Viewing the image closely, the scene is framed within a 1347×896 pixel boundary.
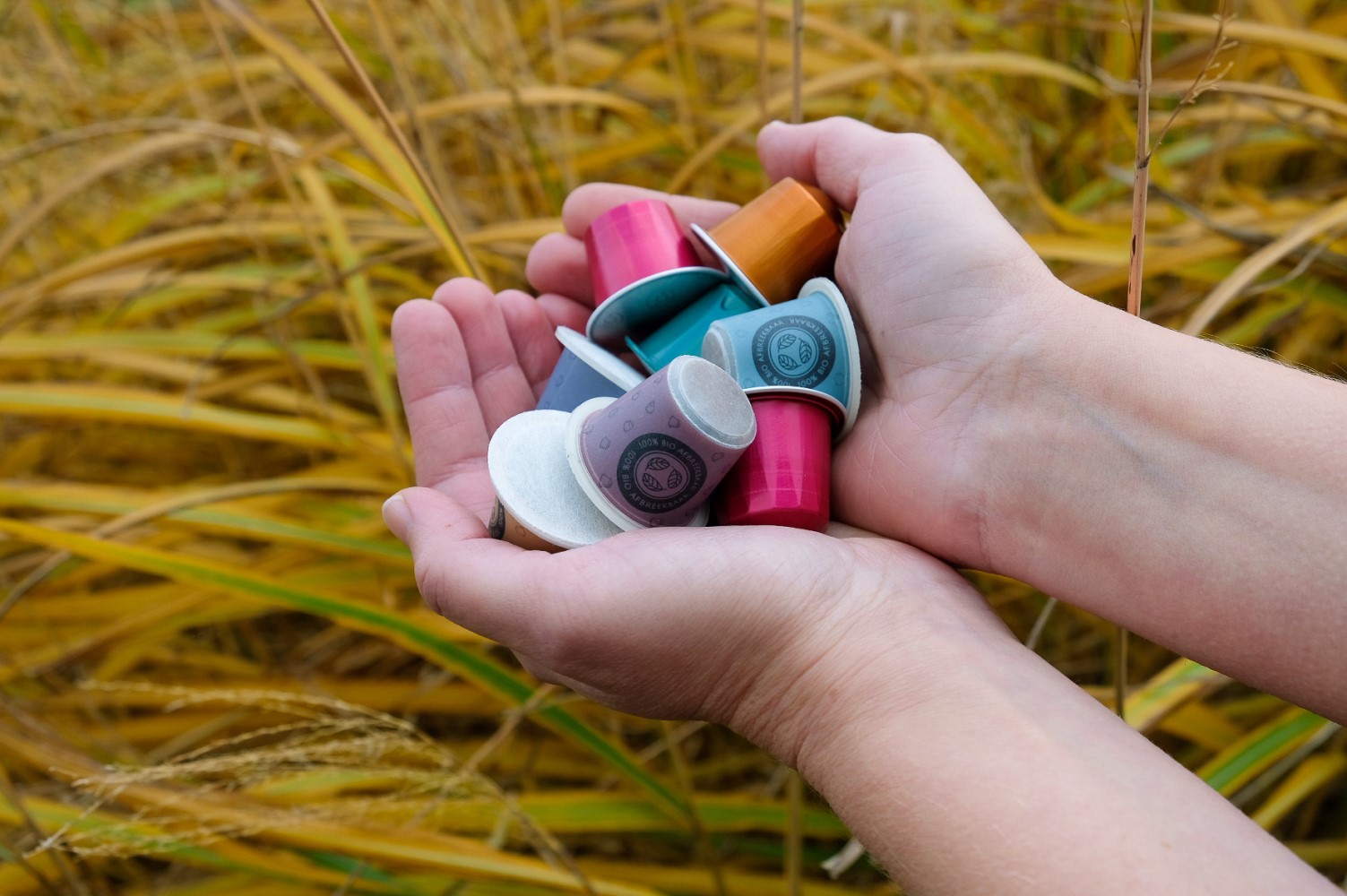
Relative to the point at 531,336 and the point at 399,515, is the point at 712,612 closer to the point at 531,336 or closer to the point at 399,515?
the point at 399,515

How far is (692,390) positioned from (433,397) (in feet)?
1.27

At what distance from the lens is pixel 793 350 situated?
1060mm

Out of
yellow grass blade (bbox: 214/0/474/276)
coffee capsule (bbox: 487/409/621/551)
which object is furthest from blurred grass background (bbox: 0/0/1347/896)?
coffee capsule (bbox: 487/409/621/551)

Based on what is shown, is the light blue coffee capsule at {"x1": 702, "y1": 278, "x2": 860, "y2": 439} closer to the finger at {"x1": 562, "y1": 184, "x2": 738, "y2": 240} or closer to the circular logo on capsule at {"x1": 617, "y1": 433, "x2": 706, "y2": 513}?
the circular logo on capsule at {"x1": 617, "y1": 433, "x2": 706, "y2": 513}

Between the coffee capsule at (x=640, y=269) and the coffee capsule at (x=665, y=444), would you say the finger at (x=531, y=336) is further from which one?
the coffee capsule at (x=665, y=444)

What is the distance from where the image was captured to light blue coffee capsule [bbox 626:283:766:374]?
3.89 ft

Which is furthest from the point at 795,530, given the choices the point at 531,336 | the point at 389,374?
the point at 389,374

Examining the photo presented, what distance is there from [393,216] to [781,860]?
1.21 m

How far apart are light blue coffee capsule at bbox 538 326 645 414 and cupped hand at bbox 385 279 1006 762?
0.79ft

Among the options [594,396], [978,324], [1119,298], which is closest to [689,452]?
[594,396]

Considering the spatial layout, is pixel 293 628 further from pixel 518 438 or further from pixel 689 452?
pixel 689 452

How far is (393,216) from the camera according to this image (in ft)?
5.42

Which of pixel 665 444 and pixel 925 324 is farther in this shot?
pixel 925 324

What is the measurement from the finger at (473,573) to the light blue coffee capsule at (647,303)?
333 millimetres
